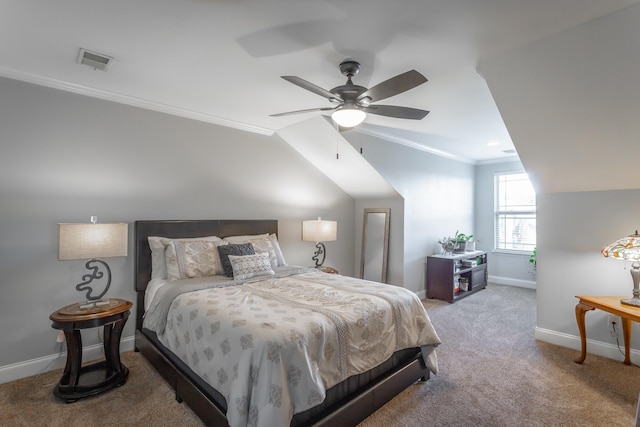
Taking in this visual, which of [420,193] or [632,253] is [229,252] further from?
[632,253]

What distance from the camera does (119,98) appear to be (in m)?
3.13

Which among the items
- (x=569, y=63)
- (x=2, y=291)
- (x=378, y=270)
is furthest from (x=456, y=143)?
(x=2, y=291)

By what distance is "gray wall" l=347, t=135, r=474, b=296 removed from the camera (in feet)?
15.0

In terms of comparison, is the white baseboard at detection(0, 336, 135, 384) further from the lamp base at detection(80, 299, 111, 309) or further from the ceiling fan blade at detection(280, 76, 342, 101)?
the ceiling fan blade at detection(280, 76, 342, 101)

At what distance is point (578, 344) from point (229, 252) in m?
3.68

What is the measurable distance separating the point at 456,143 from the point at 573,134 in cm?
240

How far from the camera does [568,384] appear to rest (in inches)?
101

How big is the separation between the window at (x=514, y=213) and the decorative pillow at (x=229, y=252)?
533 centimetres

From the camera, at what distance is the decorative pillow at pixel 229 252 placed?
10.3ft

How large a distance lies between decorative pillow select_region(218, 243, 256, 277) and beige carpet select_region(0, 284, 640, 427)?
107 cm

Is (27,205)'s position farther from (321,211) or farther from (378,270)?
(378,270)

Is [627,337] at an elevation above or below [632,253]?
below

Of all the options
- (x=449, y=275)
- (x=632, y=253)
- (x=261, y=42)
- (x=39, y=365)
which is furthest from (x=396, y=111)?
(x=39, y=365)

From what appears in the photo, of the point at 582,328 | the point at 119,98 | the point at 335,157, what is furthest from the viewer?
the point at 335,157
